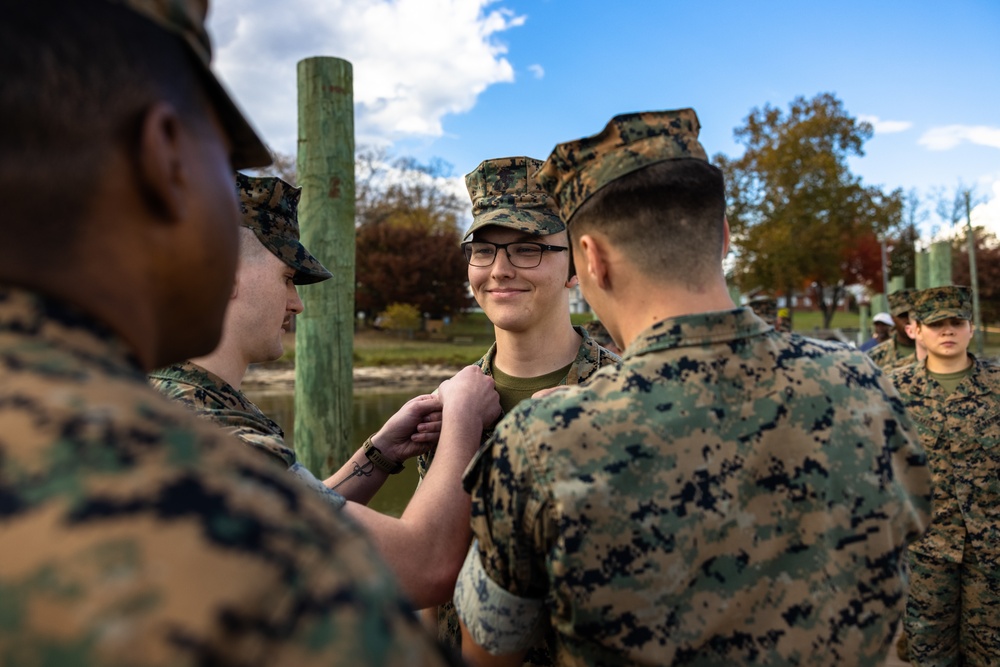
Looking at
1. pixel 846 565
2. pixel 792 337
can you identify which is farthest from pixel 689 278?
pixel 846 565

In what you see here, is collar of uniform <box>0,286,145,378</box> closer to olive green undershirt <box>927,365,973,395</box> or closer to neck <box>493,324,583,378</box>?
neck <box>493,324,583,378</box>

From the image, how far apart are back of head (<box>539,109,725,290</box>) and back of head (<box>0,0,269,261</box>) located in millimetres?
1113

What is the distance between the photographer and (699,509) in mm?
1457

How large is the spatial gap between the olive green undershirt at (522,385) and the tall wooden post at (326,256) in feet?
7.10

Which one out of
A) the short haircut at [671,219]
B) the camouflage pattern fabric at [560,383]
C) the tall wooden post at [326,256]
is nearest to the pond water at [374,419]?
the tall wooden post at [326,256]

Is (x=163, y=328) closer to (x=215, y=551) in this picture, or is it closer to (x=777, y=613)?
(x=215, y=551)

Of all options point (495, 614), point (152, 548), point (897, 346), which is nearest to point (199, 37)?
point (152, 548)

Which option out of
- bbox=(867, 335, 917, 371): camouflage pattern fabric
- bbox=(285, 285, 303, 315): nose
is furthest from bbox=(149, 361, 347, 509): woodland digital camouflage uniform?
bbox=(867, 335, 917, 371): camouflage pattern fabric

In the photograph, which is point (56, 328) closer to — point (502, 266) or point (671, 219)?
point (671, 219)

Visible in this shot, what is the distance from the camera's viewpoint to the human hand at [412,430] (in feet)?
8.28

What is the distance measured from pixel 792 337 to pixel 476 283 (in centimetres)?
148

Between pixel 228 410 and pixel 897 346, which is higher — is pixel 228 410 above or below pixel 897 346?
above

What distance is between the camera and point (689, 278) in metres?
1.67

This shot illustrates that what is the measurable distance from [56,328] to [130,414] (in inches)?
5.8
